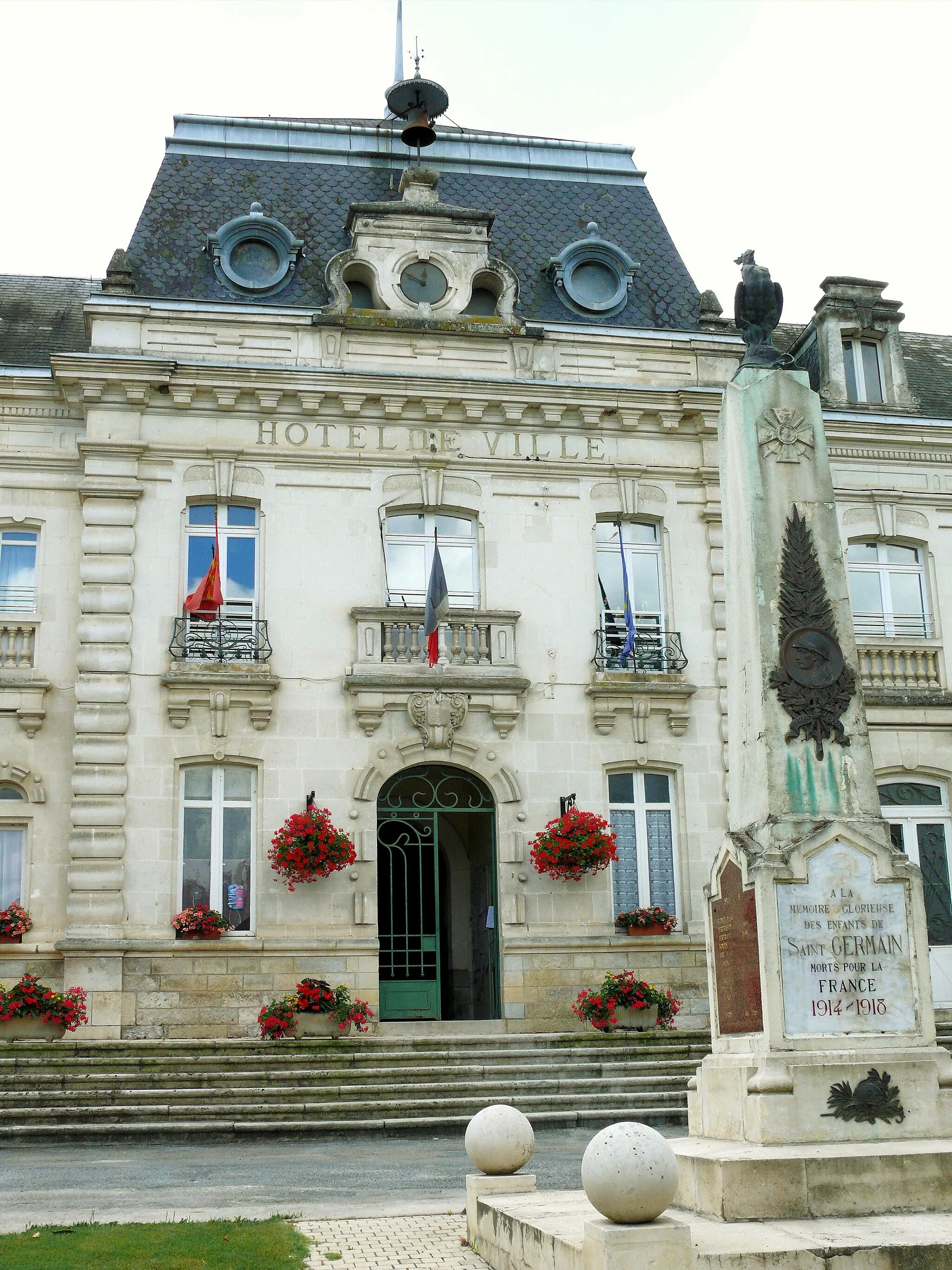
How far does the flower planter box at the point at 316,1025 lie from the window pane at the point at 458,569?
598cm

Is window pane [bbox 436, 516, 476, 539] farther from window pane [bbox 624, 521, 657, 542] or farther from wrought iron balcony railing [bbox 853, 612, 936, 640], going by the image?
wrought iron balcony railing [bbox 853, 612, 936, 640]

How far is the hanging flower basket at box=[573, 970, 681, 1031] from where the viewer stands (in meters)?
17.9

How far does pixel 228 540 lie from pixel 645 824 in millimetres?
6830

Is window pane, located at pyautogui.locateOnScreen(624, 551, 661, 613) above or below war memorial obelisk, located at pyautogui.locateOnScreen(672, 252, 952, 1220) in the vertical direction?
above

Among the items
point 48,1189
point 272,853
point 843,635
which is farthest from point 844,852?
point 272,853

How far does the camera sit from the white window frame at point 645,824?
19469mm

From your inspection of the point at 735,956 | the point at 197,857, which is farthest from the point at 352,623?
the point at 735,956

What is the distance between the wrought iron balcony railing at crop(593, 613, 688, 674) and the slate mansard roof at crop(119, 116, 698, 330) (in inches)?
186

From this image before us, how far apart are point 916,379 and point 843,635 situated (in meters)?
15.9

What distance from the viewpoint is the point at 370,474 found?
65.9ft

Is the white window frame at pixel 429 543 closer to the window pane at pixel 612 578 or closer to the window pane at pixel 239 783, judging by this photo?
the window pane at pixel 612 578

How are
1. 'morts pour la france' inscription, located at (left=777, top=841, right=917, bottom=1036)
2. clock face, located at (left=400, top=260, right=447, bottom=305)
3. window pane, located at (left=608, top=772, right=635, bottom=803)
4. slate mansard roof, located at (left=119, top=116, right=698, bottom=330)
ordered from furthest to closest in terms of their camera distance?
slate mansard roof, located at (left=119, top=116, right=698, bottom=330) < clock face, located at (left=400, top=260, right=447, bottom=305) < window pane, located at (left=608, top=772, right=635, bottom=803) < 'morts pour la france' inscription, located at (left=777, top=841, right=917, bottom=1036)

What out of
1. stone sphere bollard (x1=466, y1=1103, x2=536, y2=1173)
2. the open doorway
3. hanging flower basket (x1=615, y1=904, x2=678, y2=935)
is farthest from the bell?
stone sphere bollard (x1=466, y1=1103, x2=536, y2=1173)

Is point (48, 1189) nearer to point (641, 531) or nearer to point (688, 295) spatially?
point (641, 531)
